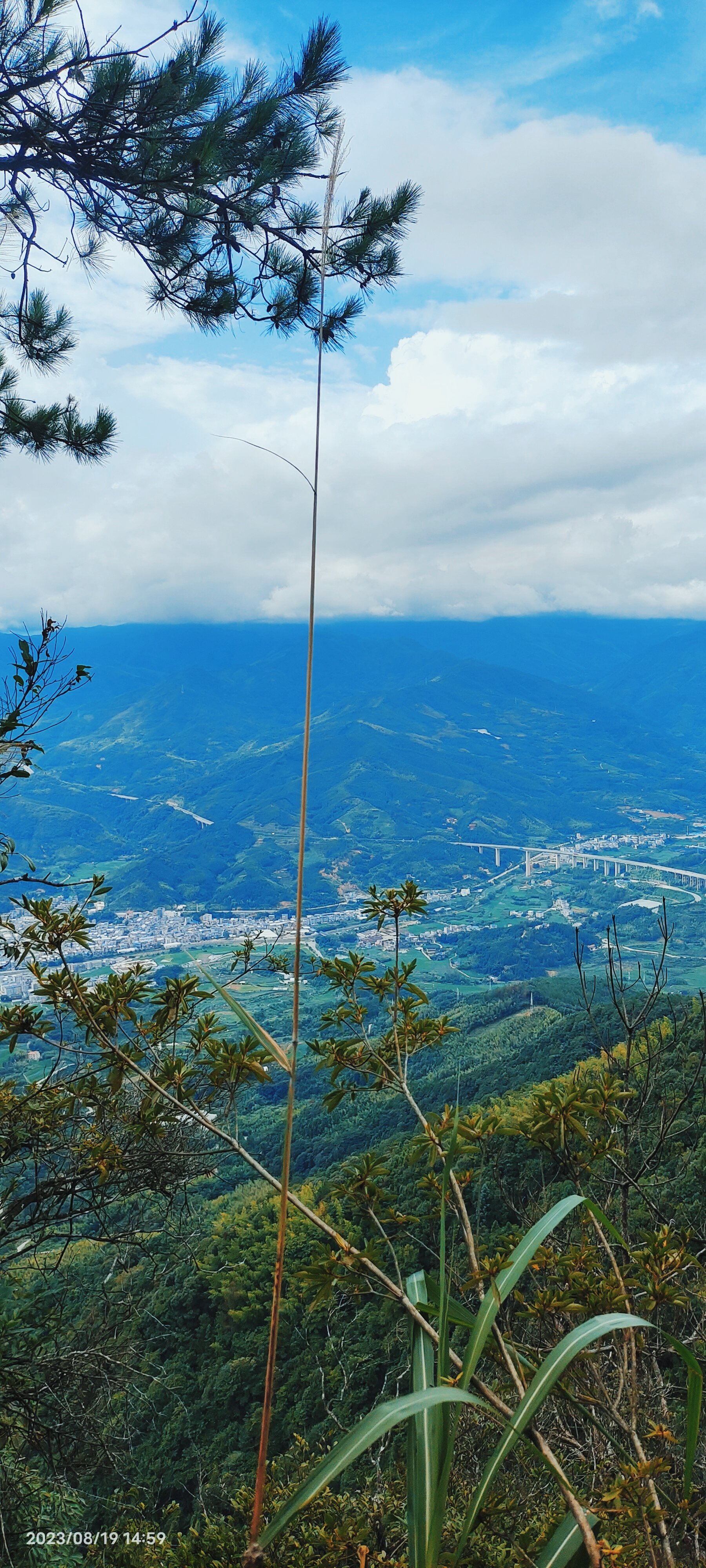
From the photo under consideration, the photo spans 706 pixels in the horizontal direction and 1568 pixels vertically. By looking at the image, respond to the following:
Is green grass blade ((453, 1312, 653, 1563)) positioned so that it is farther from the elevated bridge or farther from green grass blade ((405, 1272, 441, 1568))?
the elevated bridge

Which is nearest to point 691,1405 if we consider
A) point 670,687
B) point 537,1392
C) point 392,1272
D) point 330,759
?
point 537,1392

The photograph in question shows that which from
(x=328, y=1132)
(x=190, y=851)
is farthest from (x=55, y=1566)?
(x=190, y=851)

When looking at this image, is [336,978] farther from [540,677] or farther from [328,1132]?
[540,677]

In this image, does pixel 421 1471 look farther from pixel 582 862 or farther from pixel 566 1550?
pixel 582 862

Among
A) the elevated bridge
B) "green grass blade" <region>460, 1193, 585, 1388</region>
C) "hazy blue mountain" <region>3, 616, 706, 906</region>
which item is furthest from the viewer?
the elevated bridge

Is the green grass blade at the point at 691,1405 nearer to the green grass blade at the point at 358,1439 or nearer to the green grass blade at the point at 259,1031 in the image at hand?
the green grass blade at the point at 358,1439

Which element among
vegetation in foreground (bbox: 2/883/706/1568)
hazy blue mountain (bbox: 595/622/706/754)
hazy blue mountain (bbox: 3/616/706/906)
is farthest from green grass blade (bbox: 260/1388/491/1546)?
hazy blue mountain (bbox: 595/622/706/754)
